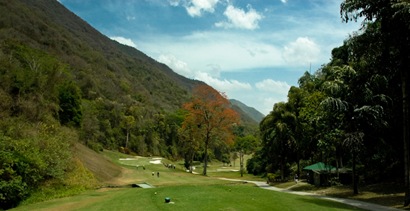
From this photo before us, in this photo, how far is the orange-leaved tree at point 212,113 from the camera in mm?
52344

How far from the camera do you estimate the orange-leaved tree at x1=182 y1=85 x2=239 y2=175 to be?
5234cm

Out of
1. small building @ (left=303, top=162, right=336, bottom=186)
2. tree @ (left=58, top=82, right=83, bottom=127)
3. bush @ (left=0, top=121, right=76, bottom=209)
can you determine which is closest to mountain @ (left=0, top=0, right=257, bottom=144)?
tree @ (left=58, top=82, right=83, bottom=127)

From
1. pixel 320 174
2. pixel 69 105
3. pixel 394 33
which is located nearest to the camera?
pixel 394 33

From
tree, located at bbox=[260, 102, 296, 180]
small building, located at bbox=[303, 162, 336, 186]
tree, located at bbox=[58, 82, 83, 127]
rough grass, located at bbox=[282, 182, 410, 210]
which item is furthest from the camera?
tree, located at bbox=[260, 102, 296, 180]

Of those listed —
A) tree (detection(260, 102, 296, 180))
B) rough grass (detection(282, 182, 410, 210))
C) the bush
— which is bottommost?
rough grass (detection(282, 182, 410, 210))

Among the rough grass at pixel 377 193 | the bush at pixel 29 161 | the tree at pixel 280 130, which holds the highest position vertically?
the tree at pixel 280 130

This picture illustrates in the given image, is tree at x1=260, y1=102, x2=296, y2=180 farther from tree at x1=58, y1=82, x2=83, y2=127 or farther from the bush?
the bush

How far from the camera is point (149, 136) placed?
99250mm

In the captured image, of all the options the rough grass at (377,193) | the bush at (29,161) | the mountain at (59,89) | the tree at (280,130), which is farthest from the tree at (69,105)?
the rough grass at (377,193)

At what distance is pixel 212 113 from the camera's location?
52750 millimetres

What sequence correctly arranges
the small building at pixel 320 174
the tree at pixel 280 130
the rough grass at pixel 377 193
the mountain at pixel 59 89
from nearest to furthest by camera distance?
the rough grass at pixel 377 193, the mountain at pixel 59 89, the small building at pixel 320 174, the tree at pixel 280 130

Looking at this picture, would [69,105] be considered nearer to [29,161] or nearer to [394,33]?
[29,161]

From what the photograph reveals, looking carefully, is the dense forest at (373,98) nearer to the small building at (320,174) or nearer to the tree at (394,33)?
the tree at (394,33)

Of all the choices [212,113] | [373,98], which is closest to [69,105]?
[212,113]
